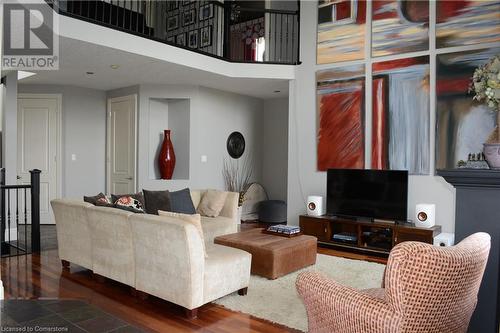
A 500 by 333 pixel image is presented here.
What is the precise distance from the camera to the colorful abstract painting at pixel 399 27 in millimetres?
5105

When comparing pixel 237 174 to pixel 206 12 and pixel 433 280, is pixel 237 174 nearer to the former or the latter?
pixel 206 12

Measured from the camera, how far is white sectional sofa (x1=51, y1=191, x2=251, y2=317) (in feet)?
9.37

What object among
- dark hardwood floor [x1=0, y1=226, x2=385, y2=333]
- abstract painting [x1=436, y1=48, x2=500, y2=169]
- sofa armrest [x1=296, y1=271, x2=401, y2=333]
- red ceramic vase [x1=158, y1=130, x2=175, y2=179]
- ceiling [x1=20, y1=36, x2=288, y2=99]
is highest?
ceiling [x1=20, y1=36, x2=288, y2=99]

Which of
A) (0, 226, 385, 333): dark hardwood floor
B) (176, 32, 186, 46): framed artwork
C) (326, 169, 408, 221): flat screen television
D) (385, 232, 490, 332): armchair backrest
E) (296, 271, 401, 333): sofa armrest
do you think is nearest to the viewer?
(385, 232, 490, 332): armchair backrest

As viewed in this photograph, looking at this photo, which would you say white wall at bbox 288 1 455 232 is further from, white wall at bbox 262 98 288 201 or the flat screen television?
white wall at bbox 262 98 288 201

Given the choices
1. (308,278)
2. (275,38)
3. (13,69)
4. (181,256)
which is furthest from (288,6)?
(308,278)

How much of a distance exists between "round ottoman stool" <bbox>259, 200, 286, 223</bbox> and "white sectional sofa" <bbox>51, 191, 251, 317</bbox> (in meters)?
3.92

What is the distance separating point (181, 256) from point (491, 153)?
2078 millimetres

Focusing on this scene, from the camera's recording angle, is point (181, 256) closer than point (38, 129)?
Yes

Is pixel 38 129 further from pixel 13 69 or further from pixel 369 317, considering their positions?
pixel 369 317

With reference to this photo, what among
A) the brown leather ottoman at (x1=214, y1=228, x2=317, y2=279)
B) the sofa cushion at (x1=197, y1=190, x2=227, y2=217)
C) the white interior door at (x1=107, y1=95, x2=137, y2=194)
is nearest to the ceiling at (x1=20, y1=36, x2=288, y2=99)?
the white interior door at (x1=107, y1=95, x2=137, y2=194)

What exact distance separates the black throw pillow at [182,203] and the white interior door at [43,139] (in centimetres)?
316

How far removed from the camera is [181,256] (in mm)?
2846

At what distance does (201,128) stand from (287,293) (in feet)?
13.6
